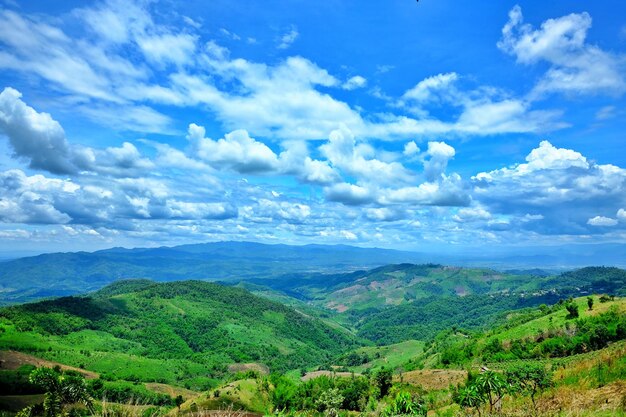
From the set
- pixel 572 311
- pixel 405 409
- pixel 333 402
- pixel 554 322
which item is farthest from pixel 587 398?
pixel 554 322

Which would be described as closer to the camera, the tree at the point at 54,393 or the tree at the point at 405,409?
the tree at the point at 405,409

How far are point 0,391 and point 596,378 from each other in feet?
616

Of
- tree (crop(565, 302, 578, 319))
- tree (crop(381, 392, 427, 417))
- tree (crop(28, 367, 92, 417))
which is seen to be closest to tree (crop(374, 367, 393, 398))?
tree (crop(565, 302, 578, 319))

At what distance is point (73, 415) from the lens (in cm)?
2725

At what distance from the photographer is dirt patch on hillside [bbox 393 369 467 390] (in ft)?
320

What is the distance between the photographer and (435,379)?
105062 millimetres

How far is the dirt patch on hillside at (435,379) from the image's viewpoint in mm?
97625

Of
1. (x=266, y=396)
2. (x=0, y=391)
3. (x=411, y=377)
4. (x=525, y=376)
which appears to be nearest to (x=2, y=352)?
(x=0, y=391)

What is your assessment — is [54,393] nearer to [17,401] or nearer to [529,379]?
[529,379]

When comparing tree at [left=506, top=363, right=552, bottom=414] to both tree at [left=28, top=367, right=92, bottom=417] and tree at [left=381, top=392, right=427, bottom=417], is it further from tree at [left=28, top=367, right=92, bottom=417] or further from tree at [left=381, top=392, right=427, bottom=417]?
tree at [left=28, top=367, right=92, bottom=417]

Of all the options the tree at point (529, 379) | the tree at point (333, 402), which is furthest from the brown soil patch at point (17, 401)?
the tree at point (529, 379)

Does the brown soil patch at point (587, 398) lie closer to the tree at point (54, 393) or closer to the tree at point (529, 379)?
the tree at point (529, 379)

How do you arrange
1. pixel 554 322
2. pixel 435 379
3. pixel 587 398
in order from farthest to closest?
pixel 554 322, pixel 435 379, pixel 587 398

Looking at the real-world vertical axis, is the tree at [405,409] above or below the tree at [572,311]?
above
